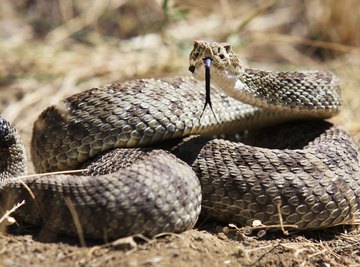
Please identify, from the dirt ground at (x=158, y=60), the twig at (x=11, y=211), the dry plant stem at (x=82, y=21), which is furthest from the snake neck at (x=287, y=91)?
the dry plant stem at (x=82, y=21)

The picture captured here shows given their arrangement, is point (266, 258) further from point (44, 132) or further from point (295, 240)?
point (44, 132)

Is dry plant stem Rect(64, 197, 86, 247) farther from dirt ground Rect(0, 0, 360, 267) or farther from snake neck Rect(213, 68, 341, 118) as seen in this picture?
snake neck Rect(213, 68, 341, 118)

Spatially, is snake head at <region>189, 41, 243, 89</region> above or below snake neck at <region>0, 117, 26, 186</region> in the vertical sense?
above

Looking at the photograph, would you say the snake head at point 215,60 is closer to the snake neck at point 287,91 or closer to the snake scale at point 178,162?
the snake scale at point 178,162

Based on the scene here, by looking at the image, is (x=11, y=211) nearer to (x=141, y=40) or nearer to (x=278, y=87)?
(x=278, y=87)

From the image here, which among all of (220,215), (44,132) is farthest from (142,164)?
(44,132)

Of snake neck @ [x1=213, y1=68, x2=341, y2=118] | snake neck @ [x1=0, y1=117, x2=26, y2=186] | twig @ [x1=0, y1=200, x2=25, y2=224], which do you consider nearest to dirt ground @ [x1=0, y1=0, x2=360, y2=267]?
twig @ [x1=0, y1=200, x2=25, y2=224]
